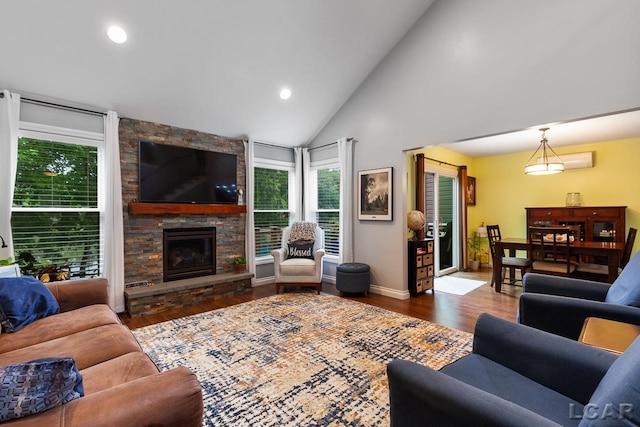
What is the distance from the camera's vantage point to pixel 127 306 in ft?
11.8

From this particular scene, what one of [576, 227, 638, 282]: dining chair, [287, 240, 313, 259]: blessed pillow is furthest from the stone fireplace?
[576, 227, 638, 282]: dining chair

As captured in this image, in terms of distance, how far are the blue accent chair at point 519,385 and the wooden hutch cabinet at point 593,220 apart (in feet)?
17.1

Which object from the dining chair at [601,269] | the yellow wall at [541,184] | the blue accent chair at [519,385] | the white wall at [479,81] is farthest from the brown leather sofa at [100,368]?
the dining chair at [601,269]

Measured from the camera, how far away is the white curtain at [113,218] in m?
3.51

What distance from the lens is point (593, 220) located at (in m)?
5.18

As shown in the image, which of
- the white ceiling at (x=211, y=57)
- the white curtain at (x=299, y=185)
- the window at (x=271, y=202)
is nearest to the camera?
the white ceiling at (x=211, y=57)

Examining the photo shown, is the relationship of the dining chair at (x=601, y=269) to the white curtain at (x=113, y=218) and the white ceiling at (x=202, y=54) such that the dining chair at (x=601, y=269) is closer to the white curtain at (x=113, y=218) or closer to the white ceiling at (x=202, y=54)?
the white ceiling at (x=202, y=54)

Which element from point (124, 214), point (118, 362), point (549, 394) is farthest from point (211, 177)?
point (549, 394)

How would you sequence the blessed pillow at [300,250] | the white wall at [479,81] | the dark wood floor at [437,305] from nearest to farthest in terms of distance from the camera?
the white wall at [479,81]
the dark wood floor at [437,305]
the blessed pillow at [300,250]

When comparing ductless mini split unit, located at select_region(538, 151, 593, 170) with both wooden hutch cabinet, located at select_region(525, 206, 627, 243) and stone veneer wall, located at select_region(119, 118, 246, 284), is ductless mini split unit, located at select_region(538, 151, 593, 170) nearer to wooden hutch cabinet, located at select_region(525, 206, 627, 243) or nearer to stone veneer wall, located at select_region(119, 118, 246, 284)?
wooden hutch cabinet, located at select_region(525, 206, 627, 243)

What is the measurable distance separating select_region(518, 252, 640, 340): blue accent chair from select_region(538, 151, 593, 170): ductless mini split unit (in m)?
4.31

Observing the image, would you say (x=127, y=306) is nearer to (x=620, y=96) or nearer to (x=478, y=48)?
(x=478, y=48)

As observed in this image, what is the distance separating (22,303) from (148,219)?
195 cm

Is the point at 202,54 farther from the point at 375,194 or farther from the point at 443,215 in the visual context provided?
the point at 443,215
